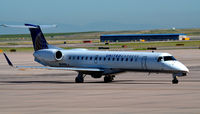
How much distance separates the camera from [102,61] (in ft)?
124

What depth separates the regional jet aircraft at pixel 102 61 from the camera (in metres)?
34.5

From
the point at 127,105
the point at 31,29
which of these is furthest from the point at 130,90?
the point at 31,29

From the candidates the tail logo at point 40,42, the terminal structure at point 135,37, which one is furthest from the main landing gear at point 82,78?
the terminal structure at point 135,37

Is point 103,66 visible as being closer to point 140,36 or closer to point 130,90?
point 130,90

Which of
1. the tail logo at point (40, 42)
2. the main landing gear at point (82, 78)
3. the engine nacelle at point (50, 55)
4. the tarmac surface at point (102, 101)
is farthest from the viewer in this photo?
the tail logo at point (40, 42)

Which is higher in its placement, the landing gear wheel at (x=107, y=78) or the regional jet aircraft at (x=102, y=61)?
the regional jet aircraft at (x=102, y=61)

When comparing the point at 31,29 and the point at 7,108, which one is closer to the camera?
the point at 7,108

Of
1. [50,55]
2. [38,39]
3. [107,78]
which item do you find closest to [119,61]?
[107,78]

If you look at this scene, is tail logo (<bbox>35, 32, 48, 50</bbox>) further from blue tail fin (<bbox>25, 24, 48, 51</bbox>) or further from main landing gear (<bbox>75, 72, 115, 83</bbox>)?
main landing gear (<bbox>75, 72, 115, 83</bbox>)

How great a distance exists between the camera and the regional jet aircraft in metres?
34.5

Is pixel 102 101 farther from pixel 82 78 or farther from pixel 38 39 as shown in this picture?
pixel 38 39

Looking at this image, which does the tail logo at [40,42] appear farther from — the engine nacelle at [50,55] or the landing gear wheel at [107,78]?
the landing gear wheel at [107,78]

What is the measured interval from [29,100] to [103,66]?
14010mm

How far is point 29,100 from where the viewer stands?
24.3 metres
